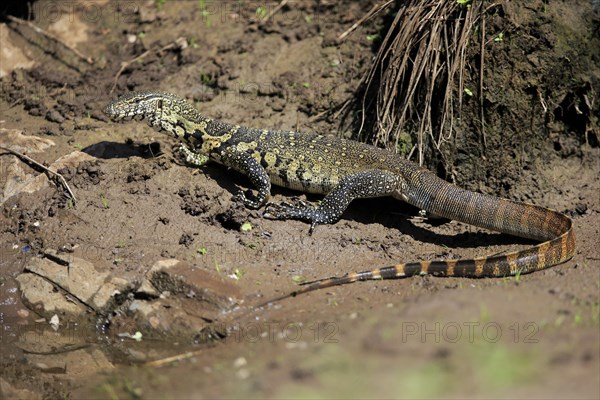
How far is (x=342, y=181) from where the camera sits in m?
9.72

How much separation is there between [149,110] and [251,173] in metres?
1.78

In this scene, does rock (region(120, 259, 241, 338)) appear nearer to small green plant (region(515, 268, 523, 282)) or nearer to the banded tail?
the banded tail

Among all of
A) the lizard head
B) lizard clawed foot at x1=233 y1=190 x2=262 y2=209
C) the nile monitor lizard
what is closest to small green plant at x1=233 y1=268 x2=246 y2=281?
the nile monitor lizard

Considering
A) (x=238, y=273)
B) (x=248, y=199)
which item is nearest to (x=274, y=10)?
(x=248, y=199)

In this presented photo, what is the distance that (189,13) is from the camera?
13.0 m

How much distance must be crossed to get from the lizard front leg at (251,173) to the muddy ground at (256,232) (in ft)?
1.00

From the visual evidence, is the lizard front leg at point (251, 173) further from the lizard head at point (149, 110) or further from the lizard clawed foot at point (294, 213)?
the lizard head at point (149, 110)

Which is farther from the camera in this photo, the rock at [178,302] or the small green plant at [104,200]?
the small green plant at [104,200]

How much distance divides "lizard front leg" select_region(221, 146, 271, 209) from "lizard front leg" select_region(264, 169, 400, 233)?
0.78 ft

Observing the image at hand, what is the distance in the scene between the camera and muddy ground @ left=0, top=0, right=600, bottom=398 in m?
6.86

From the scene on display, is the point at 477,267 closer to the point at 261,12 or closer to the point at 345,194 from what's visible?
the point at 345,194

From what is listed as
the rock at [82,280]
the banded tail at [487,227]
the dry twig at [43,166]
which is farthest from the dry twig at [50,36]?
the banded tail at [487,227]

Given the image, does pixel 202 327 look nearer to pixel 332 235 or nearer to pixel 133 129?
pixel 332 235

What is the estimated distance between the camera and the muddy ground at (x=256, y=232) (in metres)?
6.86
